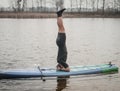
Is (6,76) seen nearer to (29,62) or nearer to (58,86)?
(58,86)

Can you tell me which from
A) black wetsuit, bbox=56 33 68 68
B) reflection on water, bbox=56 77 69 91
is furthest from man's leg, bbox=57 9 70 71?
reflection on water, bbox=56 77 69 91

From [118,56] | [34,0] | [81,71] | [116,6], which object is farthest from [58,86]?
[34,0]

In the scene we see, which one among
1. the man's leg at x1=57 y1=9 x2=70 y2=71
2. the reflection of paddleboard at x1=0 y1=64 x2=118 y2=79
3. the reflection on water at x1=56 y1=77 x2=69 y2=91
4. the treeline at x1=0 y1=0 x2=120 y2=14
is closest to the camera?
the reflection on water at x1=56 y1=77 x2=69 y2=91

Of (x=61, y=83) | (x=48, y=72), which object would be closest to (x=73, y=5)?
(x=48, y=72)

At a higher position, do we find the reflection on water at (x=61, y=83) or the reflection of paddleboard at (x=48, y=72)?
the reflection of paddleboard at (x=48, y=72)

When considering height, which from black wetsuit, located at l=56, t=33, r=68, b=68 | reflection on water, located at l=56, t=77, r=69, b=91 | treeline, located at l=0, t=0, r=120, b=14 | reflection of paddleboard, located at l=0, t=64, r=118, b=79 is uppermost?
black wetsuit, located at l=56, t=33, r=68, b=68

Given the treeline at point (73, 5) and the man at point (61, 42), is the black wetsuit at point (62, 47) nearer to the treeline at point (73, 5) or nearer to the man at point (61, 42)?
the man at point (61, 42)

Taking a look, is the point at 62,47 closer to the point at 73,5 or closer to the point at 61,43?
the point at 61,43

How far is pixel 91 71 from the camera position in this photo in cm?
1731

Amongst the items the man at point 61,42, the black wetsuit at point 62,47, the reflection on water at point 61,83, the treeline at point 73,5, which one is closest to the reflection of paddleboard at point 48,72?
the reflection on water at point 61,83

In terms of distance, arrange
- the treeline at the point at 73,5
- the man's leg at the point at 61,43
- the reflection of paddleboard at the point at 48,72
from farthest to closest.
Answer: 1. the treeline at the point at 73,5
2. the man's leg at the point at 61,43
3. the reflection of paddleboard at the point at 48,72

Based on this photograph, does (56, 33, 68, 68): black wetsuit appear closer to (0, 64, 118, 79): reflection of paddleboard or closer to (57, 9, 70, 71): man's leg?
(57, 9, 70, 71): man's leg

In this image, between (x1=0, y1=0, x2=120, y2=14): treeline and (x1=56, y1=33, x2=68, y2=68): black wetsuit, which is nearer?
(x1=56, y1=33, x2=68, y2=68): black wetsuit

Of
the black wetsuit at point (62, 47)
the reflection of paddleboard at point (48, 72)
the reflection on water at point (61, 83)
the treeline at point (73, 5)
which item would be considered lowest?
the treeline at point (73, 5)
